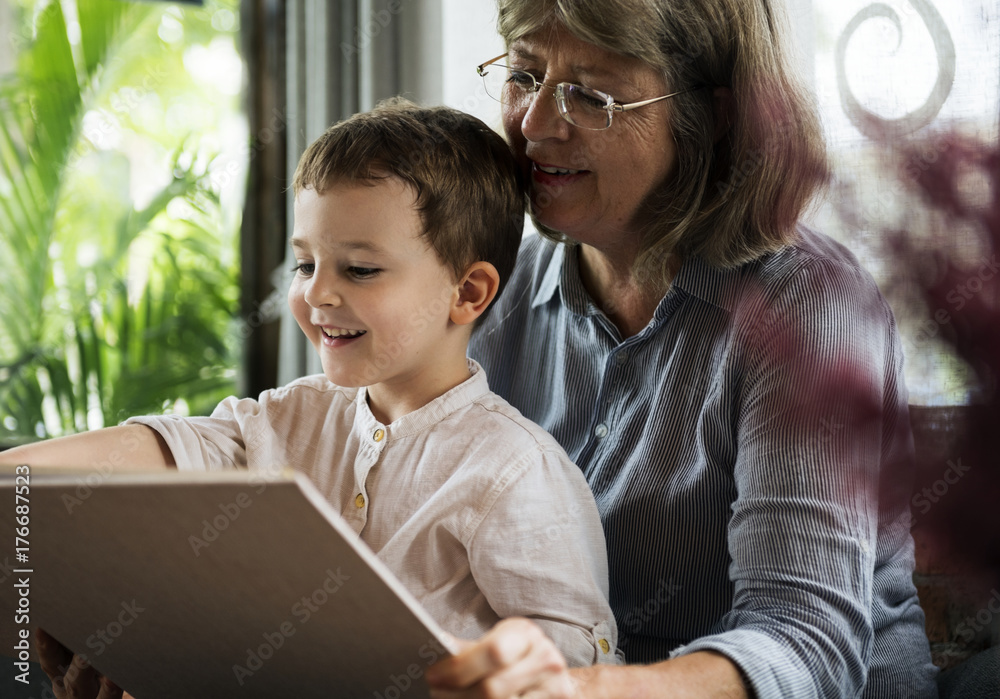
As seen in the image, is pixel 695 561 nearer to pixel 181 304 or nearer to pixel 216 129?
pixel 181 304

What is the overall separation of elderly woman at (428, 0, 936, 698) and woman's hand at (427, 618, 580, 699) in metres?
0.31

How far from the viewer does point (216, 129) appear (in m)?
3.24

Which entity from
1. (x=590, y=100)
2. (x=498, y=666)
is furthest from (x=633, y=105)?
(x=498, y=666)

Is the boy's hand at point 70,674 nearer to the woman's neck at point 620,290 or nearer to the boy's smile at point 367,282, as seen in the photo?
the boy's smile at point 367,282

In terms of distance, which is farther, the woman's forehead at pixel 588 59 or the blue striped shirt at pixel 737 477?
the woman's forehead at pixel 588 59

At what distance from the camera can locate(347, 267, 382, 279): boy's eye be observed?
3.68 feet

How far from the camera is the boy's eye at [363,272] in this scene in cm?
112

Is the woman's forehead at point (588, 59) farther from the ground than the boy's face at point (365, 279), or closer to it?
farther from the ground

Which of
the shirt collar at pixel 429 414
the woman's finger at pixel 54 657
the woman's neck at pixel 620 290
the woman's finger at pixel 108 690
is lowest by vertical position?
the woman's finger at pixel 108 690

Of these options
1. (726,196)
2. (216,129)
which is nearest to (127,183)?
(216,129)

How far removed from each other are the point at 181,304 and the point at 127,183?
0.46 metres

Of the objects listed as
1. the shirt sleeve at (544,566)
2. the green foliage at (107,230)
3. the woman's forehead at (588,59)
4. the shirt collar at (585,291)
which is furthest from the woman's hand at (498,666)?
the green foliage at (107,230)

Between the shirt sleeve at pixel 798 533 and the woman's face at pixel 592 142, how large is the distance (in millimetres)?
259

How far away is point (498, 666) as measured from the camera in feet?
2.35
